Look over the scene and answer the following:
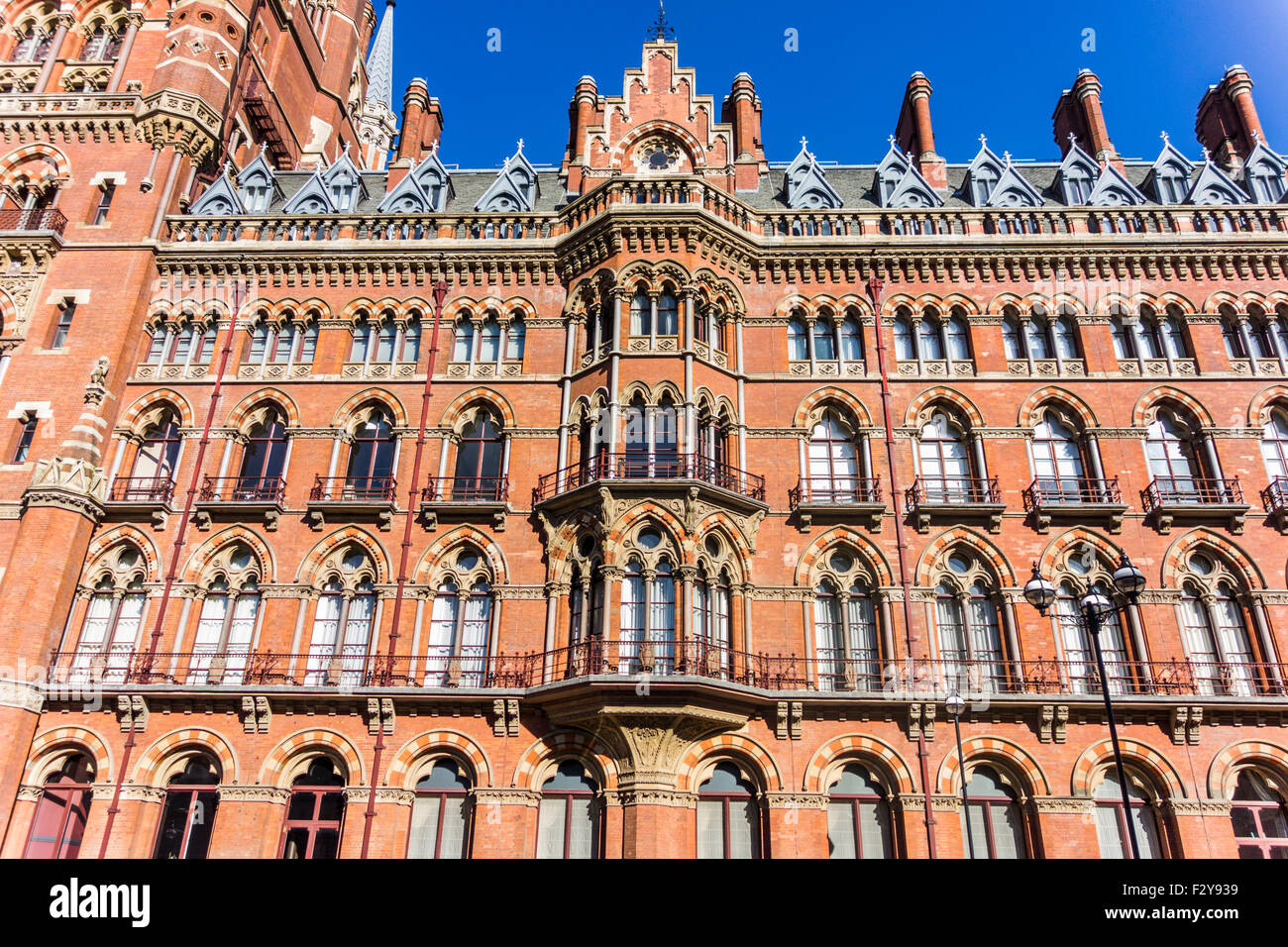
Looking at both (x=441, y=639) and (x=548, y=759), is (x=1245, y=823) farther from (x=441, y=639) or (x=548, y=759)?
(x=441, y=639)

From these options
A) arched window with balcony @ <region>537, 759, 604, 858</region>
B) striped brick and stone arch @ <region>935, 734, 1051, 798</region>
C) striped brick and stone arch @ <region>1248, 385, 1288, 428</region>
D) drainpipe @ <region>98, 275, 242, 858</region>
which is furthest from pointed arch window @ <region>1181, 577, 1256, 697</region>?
drainpipe @ <region>98, 275, 242, 858</region>

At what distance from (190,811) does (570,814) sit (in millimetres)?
9283

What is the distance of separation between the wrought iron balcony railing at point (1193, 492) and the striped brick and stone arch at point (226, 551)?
23.4 m

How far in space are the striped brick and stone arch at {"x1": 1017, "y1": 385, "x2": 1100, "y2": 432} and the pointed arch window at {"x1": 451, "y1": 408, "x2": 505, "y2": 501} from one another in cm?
1466

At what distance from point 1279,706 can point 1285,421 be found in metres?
8.75

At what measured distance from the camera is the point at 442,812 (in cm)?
2102

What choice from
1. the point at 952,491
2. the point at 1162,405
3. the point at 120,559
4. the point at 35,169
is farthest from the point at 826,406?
the point at 35,169

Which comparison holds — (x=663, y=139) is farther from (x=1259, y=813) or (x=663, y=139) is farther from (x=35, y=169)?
(x=1259, y=813)

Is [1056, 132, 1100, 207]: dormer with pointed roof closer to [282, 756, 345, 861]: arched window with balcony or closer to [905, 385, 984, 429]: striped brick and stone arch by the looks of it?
[905, 385, 984, 429]: striped brick and stone arch

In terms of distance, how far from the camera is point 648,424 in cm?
2344

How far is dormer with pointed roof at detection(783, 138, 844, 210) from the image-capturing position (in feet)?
93.2

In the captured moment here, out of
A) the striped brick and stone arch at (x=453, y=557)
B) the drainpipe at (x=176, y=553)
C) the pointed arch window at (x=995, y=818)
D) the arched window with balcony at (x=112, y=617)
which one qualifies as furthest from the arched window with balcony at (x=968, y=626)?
the arched window with balcony at (x=112, y=617)
